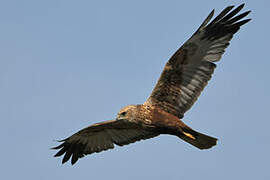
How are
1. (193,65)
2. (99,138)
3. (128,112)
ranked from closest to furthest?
(128,112) → (193,65) → (99,138)

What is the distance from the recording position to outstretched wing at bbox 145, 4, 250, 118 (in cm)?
1095

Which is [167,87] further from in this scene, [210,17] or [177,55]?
[210,17]

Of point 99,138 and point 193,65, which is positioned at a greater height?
point 193,65

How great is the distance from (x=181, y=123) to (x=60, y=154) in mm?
3513

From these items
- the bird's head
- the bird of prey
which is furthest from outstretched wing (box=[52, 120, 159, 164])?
the bird's head

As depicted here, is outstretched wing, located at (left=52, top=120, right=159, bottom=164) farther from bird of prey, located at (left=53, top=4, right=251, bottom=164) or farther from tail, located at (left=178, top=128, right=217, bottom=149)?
tail, located at (left=178, top=128, right=217, bottom=149)

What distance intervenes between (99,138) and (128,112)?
1984 mm

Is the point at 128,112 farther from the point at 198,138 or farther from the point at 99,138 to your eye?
the point at 99,138

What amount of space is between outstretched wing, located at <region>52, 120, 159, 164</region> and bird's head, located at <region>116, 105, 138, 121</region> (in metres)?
1.03

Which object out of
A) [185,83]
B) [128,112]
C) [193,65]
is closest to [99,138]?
[128,112]

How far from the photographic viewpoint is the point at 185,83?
11250mm

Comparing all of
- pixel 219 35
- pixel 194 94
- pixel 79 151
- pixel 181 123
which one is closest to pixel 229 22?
pixel 219 35

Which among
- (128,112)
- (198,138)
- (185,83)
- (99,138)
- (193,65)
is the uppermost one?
(193,65)

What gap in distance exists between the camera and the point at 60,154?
492 inches
